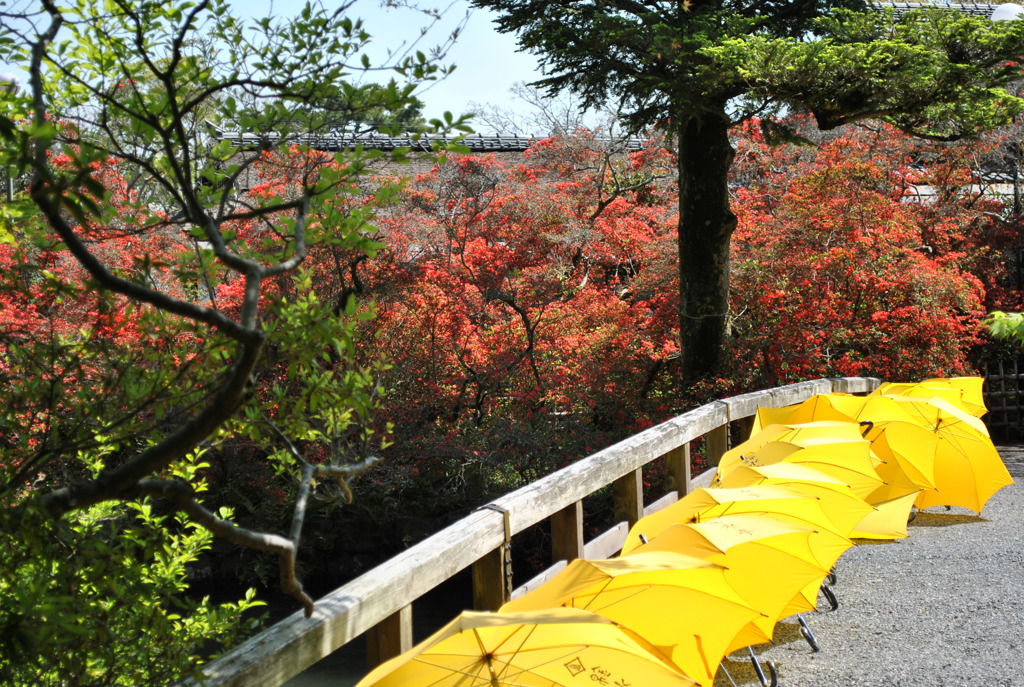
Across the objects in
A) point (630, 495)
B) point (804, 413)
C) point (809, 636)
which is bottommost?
point (809, 636)

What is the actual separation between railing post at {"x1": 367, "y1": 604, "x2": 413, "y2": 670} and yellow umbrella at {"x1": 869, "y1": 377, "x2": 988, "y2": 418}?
531 centimetres

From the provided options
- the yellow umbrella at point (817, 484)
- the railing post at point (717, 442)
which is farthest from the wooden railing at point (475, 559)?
the yellow umbrella at point (817, 484)

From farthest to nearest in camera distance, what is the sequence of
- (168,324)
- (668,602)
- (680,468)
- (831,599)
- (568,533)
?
(680,468) → (831,599) → (568,533) → (668,602) → (168,324)

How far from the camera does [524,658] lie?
8.42 feet

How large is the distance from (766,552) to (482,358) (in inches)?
267

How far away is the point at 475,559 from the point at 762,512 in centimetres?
141

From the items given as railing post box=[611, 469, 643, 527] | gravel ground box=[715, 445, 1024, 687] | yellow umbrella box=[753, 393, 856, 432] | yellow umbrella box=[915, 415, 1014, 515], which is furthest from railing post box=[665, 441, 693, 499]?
yellow umbrella box=[915, 415, 1014, 515]

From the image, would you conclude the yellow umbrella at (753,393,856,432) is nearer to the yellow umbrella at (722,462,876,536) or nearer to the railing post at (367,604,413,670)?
the yellow umbrella at (722,462,876,536)

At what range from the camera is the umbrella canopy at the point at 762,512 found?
399cm

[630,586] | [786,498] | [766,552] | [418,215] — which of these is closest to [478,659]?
[630,586]

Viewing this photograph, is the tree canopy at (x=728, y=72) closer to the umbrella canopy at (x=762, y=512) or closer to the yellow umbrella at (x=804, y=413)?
the yellow umbrella at (x=804, y=413)

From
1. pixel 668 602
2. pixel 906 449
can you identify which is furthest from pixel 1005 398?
pixel 668 602

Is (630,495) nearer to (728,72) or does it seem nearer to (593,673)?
(593,673)

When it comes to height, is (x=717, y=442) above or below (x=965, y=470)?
above
